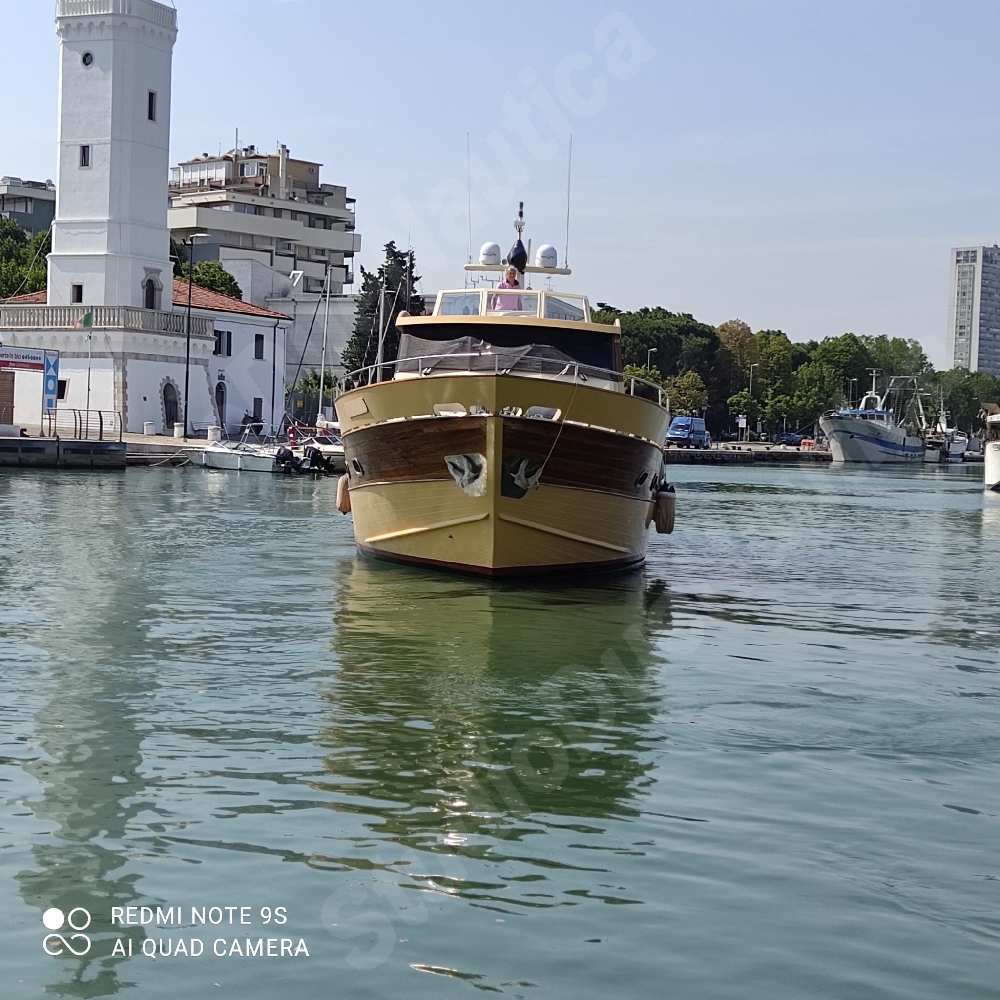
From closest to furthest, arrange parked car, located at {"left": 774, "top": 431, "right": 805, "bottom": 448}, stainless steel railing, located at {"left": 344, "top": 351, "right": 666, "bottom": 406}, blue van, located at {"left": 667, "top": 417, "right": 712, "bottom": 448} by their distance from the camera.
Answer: stainless steel railing, located at {"left": 344, "top": 351, "right": 666, "bottom": 406}, blue van, located at {"left": 667, "top": 417, "right": 712, "bottom": 448}, parked car, located at {"left": 774, "top": 431, "right": 805, "bottom": 448}

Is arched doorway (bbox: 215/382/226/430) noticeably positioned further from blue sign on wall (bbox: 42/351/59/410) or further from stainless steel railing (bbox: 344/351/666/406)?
stainless steel railing (bbox: 344/351/666/406)

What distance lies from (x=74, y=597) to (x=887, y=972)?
12969 millimetres

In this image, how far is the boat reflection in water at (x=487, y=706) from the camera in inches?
334

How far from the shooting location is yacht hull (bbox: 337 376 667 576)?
17594mm

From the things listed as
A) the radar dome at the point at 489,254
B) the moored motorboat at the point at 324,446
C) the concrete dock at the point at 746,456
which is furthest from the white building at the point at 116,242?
the radar dome at the point at 489,254

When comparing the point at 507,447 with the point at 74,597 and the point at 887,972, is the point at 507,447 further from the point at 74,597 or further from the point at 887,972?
the point at 887,972

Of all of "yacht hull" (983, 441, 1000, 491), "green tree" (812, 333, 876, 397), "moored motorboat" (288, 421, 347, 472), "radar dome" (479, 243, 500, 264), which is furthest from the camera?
"green tree" (812, 333, 876, 397)

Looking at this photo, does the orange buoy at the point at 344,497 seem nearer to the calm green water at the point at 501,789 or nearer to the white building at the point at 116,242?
the calm green water at the point at 501,789

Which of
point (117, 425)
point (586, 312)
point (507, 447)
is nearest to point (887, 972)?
point (507, 447)

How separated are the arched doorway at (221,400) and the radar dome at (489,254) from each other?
49472 millimetres

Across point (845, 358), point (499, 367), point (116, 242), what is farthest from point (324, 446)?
point (845, 358)

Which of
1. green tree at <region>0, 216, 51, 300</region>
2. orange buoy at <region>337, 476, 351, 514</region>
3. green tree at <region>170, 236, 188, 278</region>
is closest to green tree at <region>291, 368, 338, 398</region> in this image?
green tree at <region>170, 236, 188, 278</region>

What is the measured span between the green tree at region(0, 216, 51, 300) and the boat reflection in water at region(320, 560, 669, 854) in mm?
68202

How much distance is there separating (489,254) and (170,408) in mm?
44708
